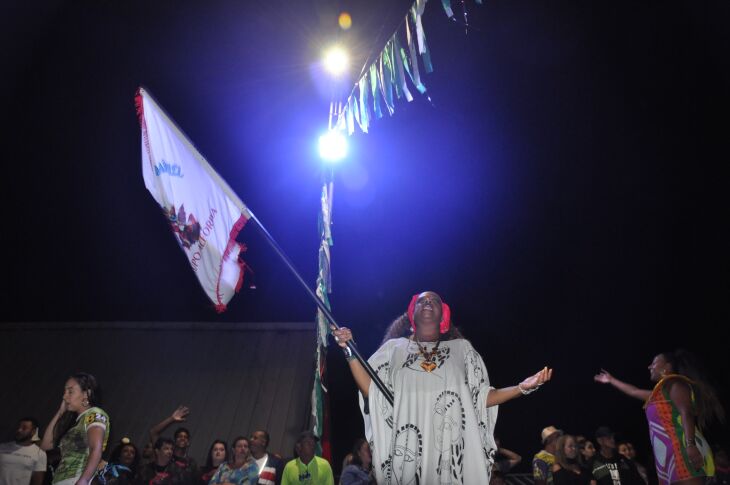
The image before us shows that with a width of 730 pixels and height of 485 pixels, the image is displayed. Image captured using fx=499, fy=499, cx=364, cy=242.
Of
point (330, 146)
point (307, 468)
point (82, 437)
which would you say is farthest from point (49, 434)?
point (330, 146)

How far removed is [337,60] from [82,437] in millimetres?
4035

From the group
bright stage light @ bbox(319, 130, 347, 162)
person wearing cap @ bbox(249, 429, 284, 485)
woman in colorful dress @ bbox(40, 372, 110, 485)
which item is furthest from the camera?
person wearing cap @ bbox(249, 429, 284, 485)

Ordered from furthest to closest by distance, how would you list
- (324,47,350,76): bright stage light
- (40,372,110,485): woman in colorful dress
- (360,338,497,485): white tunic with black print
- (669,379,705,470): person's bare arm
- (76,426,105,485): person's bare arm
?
(324,47,350,76): bright stage light < (669,379,705,470): person's bare arm < (40,372,110,485): woman in colorful dress < (76,426,105,485): person's bare arm < (360,338,497,485): white tunic with black print

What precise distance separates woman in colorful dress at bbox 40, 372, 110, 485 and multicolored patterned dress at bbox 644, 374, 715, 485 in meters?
4.56

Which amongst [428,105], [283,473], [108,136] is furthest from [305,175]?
[283,473]

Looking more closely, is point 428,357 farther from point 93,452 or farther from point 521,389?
point 93,452

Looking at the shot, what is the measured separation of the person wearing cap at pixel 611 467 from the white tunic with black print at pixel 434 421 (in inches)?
160

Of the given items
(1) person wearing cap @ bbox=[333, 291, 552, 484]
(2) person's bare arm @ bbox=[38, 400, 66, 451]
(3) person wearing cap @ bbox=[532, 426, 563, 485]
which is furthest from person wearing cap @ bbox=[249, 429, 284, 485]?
(1) person wearing cap @ bbox=[333, 291, 552, 484]

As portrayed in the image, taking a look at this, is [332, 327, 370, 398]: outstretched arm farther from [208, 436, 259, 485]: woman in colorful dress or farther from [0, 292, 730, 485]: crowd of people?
[208, 436, 259, 485]: woman in colorful dress

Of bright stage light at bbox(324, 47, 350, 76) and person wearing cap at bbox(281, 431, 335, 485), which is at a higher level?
bright stage light at bbox(324, 47, 350, 76)

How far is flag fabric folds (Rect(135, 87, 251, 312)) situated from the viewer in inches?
140

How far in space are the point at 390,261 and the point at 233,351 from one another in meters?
3.59

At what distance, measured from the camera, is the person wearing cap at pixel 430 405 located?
2723 mm

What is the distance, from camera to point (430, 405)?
2811 mm
